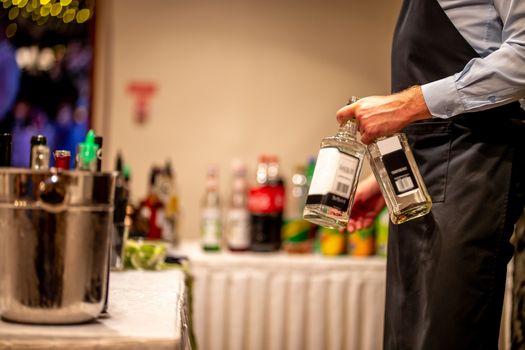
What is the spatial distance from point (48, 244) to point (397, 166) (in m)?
0.61

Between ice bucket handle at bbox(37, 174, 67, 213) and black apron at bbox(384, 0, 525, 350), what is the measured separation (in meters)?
0.64

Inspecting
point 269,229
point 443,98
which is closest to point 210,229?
point 269,229

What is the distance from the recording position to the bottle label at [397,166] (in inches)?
48.8

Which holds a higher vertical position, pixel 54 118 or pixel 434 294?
pixel 54 118

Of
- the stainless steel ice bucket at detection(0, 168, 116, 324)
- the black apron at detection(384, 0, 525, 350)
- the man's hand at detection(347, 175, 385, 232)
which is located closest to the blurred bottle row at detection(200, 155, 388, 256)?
the man's hand at detection(347, 175, 385, 232)

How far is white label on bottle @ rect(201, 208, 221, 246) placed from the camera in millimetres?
2869

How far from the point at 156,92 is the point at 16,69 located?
600 millimetres

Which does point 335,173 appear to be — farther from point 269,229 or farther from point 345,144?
point 269,229

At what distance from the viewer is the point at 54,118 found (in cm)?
324

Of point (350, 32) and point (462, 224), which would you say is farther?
point (350, 32)

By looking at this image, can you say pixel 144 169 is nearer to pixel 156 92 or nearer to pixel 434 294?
pixel 156 92

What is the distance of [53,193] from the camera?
2.90 feet

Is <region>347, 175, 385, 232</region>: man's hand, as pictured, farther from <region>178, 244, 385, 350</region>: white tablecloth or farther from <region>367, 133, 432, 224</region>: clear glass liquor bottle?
<region>178, 244, 385, 350</region>: white tablecloth

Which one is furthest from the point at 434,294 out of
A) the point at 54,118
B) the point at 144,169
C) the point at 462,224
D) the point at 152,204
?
the point at 54,118
